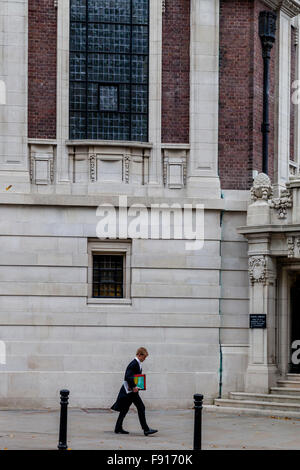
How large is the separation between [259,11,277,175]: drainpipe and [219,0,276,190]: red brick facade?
0.28 m

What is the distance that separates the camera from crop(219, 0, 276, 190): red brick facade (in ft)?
90.2

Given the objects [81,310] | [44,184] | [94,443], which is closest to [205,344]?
[81,310]

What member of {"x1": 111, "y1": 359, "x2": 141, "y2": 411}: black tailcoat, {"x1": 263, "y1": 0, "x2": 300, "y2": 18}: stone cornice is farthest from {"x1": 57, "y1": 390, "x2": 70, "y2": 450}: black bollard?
{"x1": 263, "y1": 0, "x2": 300, "y2": 18}: stone cornice

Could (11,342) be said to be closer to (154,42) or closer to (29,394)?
(29,394)

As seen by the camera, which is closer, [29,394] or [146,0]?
[29,394]

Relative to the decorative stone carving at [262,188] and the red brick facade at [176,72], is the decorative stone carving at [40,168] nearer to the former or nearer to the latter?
the red brick facade at [176,72]

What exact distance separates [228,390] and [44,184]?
673cm

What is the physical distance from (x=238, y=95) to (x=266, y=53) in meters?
1.63

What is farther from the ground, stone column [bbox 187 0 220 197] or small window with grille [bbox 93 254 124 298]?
stone column [bbox 187 0 220 197]

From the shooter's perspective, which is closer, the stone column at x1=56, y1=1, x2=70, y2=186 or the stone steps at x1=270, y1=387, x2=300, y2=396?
the stone steps at x1=270, y1=387, x2=300, y2=396

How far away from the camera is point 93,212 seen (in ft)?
87.6

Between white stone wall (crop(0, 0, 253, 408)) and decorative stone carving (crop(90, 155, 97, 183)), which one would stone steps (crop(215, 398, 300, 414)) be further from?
decorative stone carving (crop(90, 155, 97, 183))

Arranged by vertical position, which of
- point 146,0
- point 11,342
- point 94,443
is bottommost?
point 94,443

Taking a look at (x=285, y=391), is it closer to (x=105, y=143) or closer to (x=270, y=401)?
(x=270, y=401)
